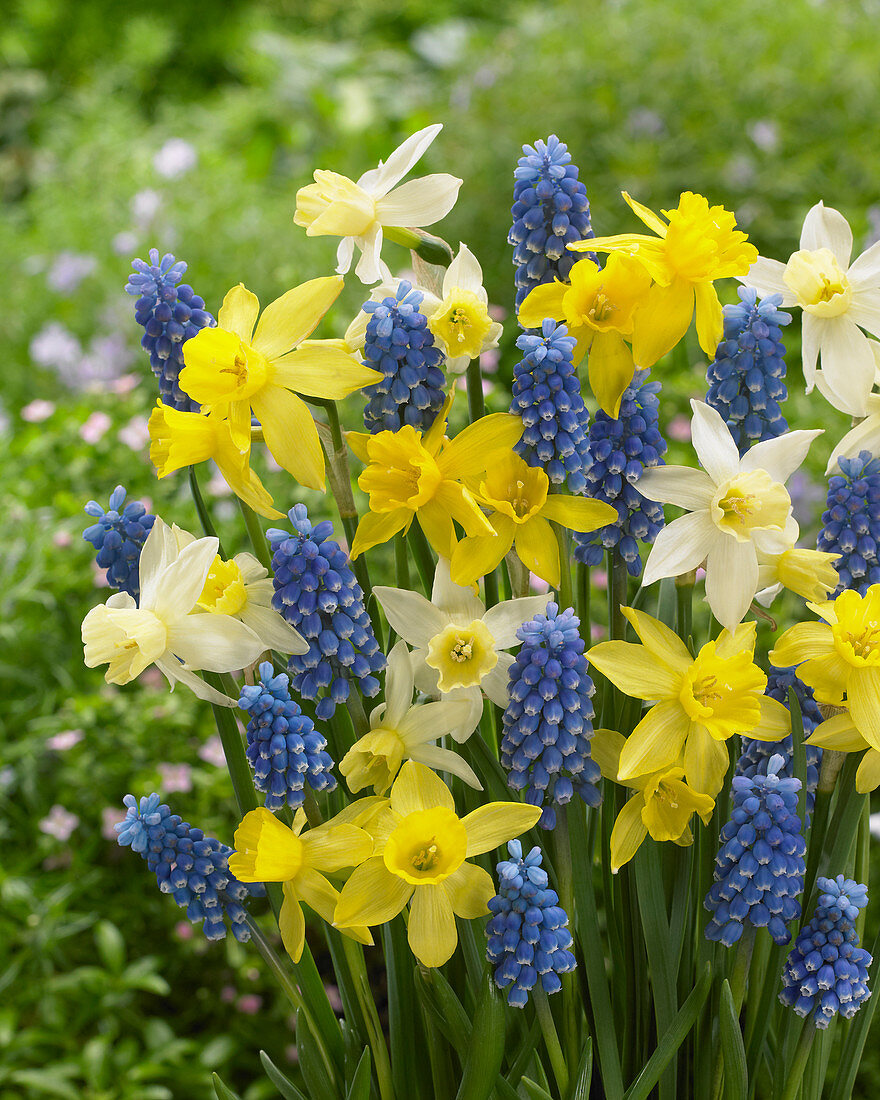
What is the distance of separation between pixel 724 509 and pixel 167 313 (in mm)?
357

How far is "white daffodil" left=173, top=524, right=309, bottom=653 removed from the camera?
2.02 ft

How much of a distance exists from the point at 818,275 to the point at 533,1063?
1.83ft

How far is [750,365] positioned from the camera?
25.8 inches

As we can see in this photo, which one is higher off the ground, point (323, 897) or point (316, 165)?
point (323, 897)

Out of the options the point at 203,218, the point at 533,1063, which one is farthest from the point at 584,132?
the point at 533,1063

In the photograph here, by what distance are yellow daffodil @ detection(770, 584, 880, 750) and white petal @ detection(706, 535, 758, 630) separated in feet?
0.12

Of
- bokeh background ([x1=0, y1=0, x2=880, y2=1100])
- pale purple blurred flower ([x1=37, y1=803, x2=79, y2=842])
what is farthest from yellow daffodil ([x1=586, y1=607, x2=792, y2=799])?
pale purple blurred flower ([x1=37, y1=803, x2=79, y2=842])

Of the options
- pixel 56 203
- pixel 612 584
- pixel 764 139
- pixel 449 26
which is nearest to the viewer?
pixel 612 584

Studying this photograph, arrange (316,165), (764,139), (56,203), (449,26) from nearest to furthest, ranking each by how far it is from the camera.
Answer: (764,139)
(56,203)
(316,165)
(449,26)

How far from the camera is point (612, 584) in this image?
28.1 inches

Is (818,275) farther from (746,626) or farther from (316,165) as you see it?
(316,165)

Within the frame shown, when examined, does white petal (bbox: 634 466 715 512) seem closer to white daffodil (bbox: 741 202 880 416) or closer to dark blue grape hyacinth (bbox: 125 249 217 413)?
white daffodil (bbox: 741 202 880 416)

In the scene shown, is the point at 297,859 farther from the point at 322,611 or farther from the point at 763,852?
the point at 763,852

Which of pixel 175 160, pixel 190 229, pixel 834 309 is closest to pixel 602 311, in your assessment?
pixel 834 309
